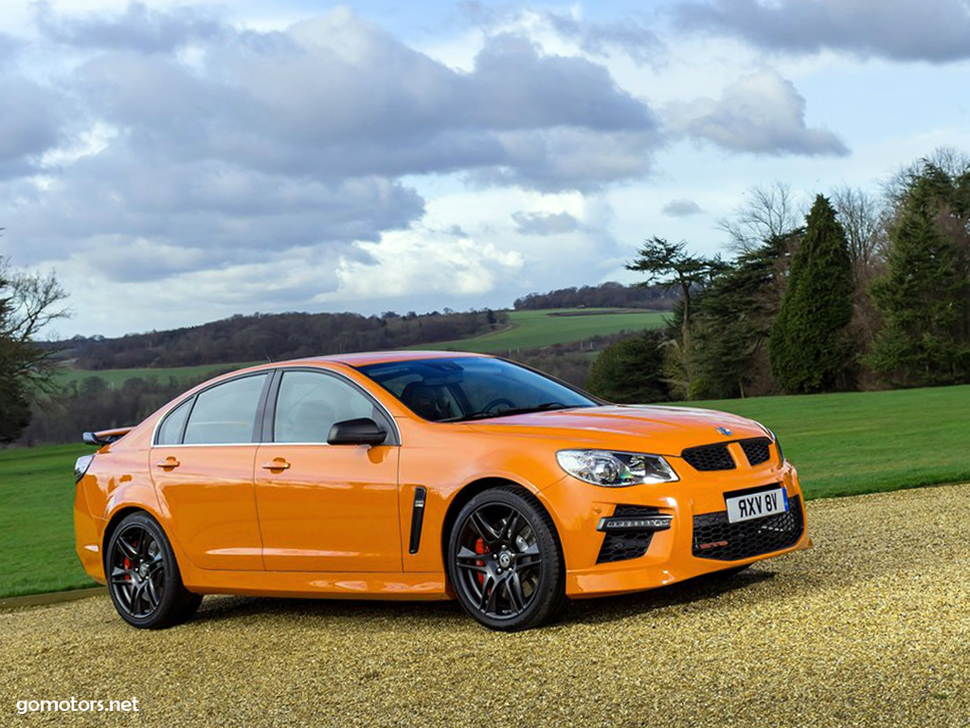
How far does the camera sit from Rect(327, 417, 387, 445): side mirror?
719cm

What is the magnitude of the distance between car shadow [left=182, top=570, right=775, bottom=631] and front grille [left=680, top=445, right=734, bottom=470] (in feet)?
2.54

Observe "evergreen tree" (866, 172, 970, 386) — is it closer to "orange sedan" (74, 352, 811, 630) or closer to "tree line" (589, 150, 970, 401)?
"tree line" (589, 150, 970, 401)

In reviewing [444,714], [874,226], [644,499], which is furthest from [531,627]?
[874,226]

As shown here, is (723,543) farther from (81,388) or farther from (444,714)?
(81,388)

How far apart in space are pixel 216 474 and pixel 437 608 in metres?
1.65

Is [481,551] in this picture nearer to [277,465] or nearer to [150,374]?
[277,465]

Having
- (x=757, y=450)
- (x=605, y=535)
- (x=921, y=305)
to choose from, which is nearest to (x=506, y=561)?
(x=605, y=535)

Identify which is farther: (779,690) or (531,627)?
(531,627)

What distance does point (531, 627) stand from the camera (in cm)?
666

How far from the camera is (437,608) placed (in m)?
7.86

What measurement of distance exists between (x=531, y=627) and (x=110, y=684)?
2.25m

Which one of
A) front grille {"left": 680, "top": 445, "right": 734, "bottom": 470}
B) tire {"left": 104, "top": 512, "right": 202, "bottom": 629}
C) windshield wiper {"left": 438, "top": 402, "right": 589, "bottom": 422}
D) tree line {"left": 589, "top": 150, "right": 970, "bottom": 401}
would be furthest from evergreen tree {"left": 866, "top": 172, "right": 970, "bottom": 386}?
A: front grille {"left": 680, "top": 445, "right": 734, "bottom": 470}

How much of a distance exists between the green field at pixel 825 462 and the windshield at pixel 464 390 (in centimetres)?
587

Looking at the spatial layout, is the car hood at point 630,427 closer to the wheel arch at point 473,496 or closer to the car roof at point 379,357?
the wheel arch at point 473,496
